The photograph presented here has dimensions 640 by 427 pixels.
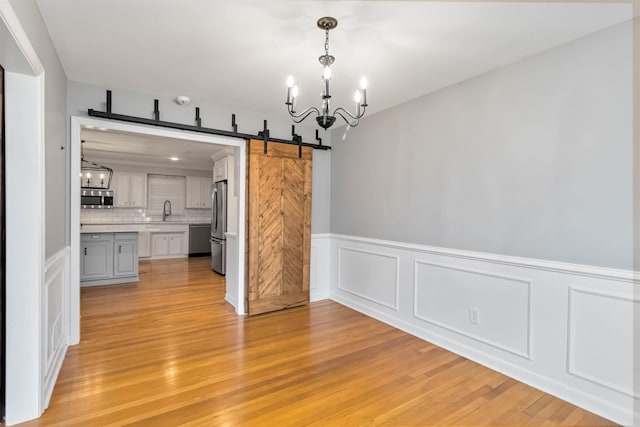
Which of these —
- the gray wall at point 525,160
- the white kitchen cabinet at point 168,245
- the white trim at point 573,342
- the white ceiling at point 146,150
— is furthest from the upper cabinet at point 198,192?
the white trim at point 573,342

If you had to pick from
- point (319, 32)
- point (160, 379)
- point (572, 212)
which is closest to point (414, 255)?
point (572, 212)

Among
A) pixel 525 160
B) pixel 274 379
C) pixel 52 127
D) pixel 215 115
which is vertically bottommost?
pixel 274 379

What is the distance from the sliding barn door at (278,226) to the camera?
3.91 m

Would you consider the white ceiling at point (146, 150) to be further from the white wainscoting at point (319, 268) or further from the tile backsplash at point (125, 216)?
the white wainscoting at point (319, 268)

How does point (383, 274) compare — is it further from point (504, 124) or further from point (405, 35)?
point (405, 35)

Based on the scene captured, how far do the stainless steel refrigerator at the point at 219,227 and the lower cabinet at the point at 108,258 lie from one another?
1.42 m

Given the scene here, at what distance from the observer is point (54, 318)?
7.98ft

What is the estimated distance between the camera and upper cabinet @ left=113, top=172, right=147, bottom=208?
768cm

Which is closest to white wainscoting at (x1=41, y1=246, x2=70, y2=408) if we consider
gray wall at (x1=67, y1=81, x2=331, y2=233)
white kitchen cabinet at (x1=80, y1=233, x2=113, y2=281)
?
gray wall at (x1=67, y1=81, x2=331, y2=233)

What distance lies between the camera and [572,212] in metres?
2.22

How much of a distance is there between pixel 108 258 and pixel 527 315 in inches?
232

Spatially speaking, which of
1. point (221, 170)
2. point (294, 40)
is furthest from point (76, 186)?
point (221, 170)

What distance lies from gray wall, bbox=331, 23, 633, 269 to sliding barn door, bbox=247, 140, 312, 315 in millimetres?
1077

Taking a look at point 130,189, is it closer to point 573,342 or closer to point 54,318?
point 54,318
